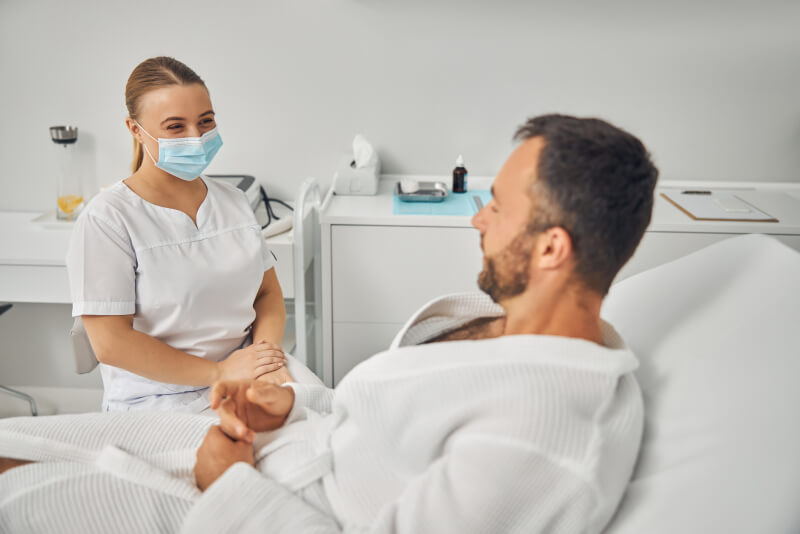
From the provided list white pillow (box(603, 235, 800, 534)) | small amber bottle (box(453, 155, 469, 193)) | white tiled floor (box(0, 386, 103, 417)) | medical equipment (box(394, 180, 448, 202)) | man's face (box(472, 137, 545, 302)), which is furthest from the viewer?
white tiled floor (box(0, 386, 103, 417))

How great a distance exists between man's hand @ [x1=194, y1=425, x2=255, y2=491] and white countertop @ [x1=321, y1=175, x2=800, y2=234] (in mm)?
1169

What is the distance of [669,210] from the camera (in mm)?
2223

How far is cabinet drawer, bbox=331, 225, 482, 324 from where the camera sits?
214 centimetres

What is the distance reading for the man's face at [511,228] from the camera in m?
0.92

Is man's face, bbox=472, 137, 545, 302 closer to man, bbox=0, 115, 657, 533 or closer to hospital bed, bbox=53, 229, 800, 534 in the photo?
man, bbox=0, 115, 657, 533

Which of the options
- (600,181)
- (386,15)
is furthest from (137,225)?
(386,15)

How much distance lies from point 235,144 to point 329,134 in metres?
0.35

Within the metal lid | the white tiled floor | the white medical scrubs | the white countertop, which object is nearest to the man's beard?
the white medical scrubs

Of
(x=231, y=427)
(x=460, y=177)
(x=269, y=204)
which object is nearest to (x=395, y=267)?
(x=460, y=177)

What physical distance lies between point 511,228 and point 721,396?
0.37 m

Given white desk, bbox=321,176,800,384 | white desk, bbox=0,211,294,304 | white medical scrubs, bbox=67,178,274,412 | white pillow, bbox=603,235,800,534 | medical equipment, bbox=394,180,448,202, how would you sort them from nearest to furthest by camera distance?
white pillow, bbox=603,235,800,534 < white medical scrubs, bbox=67,178,274,412 < white desk, bbox=0,211,294,304 < white desk, bbox=321,176,800,384 < medical equipment, bbox=394,180,448,202

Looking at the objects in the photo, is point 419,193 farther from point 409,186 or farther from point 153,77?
point 153,77

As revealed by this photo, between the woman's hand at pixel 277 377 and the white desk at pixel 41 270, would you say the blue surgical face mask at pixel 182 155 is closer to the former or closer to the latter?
the woman's hand at pixel 277 377

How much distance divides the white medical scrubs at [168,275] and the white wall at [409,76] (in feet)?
3.07
